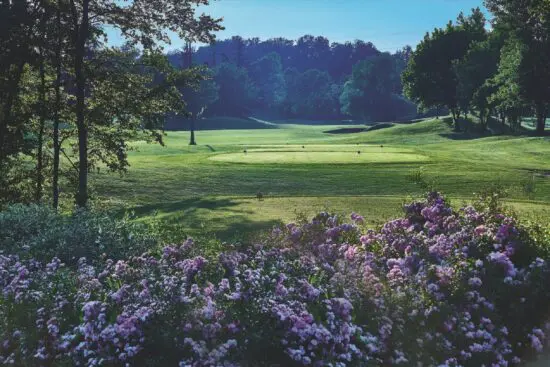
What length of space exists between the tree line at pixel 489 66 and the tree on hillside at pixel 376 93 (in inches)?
2173

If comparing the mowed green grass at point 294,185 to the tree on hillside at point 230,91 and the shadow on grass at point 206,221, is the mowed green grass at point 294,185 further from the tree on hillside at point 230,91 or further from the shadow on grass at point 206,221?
the tree on hillside at point 230,91

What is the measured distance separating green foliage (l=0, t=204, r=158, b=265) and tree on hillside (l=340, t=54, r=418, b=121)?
125 meters

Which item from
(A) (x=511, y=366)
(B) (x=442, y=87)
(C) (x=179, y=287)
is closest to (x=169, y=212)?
(C) (x=179, y=287)

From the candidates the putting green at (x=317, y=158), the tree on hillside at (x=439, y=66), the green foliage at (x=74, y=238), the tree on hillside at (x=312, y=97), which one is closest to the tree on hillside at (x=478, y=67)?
the tree on hillside at (x=439, y=66)

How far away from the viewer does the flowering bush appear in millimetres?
6094

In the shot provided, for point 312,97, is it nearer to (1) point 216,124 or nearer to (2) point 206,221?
(1) point 216,124

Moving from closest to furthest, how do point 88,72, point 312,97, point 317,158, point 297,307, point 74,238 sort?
point 297,307 → point 74,238 → point 88,72 → point 317,158 → point 312,97

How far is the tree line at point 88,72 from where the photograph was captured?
19953 mm

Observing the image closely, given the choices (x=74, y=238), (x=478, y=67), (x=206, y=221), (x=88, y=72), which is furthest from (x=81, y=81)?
(x=478, y=67)

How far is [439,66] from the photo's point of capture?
242ft

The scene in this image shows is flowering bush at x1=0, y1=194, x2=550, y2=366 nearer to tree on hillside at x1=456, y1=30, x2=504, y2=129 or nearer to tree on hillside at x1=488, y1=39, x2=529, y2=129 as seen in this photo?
tree on hillside at x1=488, y1=39, x2=529, y2=129

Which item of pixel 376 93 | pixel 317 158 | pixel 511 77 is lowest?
A: pixel 317 158

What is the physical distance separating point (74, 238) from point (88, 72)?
10.7 metres

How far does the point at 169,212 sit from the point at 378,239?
27.5 ft
